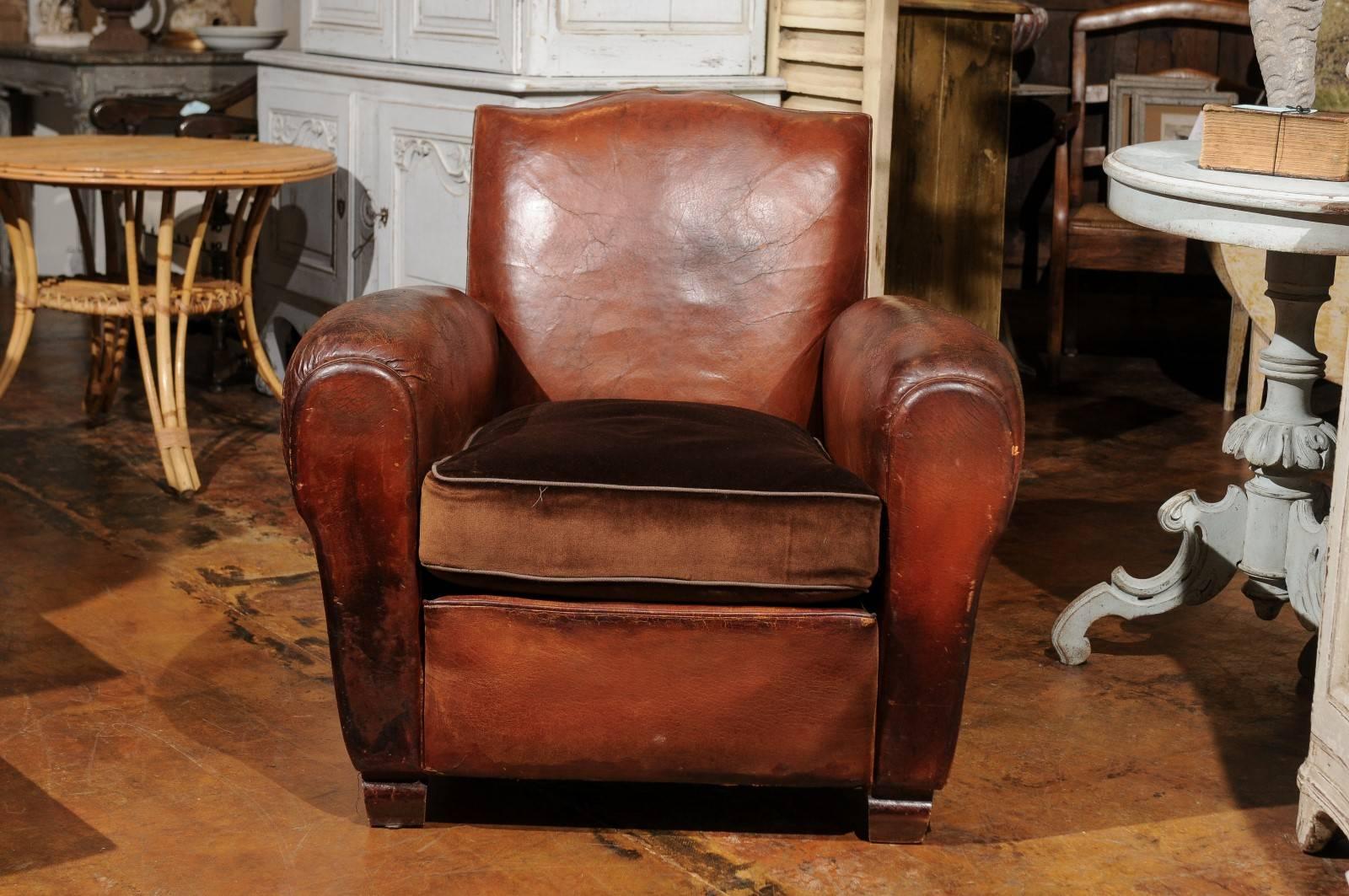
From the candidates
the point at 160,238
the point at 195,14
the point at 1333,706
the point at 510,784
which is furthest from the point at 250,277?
the point at 1333,706

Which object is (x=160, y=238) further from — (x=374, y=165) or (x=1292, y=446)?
(x=1292, y=446)

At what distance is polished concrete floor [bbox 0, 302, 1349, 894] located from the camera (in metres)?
1.94

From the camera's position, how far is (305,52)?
4035 mm

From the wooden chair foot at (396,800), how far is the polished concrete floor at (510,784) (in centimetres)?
2

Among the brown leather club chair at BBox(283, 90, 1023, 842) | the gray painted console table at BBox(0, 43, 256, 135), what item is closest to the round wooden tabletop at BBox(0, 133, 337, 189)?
the gray painted console table at BBox(0, 43, 256, 135)

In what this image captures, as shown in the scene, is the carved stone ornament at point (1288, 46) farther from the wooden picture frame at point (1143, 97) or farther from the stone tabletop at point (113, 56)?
the stone tabletop at point (113, 56)

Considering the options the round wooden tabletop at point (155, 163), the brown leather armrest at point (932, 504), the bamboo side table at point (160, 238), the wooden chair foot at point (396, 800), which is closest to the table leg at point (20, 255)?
the bamboo side table at point (160, 238)

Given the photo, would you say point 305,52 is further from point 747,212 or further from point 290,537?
point 747,212

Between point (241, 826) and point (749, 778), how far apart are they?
64cm

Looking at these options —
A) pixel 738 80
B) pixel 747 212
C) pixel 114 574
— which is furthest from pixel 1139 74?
pixel 114 574

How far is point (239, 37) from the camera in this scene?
470 cm

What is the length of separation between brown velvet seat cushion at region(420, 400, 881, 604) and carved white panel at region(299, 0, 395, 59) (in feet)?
6.82

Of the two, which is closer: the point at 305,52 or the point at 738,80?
the point at 738,80

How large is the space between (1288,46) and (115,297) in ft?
7.80
